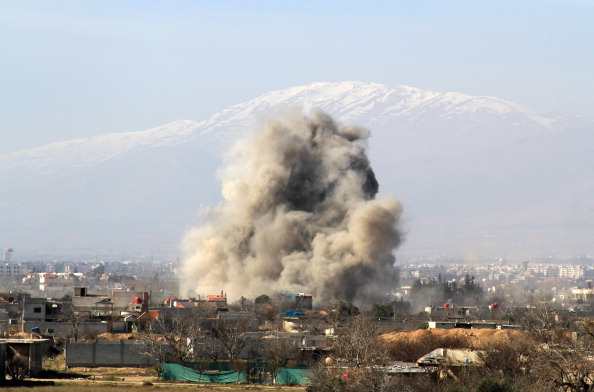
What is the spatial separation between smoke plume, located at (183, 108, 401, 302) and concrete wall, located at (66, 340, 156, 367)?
37.9 metres

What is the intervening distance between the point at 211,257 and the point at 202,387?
53891mm

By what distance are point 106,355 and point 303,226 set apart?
45187mm

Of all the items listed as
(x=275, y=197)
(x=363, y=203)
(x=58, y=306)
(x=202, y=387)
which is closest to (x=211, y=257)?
(x=275, y=197)

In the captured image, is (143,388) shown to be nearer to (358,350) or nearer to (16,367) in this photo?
(16,367)

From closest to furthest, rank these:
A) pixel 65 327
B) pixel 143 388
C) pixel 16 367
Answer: pixel 143 388 < pixel 16 367 < pixel 65 327

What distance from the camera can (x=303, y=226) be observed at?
89.5 metres

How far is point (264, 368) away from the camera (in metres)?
41.9

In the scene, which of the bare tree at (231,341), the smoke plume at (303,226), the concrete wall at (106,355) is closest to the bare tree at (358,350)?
the bare tree at (231,341)

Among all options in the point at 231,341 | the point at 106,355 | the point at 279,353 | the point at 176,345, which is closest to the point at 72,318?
the point at 106,355

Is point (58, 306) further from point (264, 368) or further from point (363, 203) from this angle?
point (363, 203)

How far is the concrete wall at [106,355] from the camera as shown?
147 ft

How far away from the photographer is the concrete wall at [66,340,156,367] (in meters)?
44.8

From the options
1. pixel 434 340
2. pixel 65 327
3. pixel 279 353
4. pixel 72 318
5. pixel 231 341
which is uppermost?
pixel 72 318

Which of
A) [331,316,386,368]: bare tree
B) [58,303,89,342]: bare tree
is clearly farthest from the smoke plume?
[331,316,386,368]: bare tree
